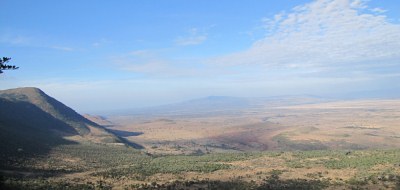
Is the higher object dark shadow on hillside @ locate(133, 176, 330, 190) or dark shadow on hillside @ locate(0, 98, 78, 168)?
dark shadow on hillside @ locate(0, 98, 78, 168)

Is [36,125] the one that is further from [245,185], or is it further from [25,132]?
[245,185]

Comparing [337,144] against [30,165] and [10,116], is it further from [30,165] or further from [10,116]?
[10,116]

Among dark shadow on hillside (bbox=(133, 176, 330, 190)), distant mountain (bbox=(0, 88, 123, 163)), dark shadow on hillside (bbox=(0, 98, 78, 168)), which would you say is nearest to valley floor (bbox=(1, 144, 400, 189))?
dark shadow on hillside (bbox=(133, 176, 330, 190))

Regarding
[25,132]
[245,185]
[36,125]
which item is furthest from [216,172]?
[36,125]

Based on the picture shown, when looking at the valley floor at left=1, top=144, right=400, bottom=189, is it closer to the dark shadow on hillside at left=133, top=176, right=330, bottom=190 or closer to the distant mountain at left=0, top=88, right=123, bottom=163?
the dark shadow on hillside at left=133, top=176, right=330, bottom=190

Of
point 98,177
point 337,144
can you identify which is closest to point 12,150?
point 98,177

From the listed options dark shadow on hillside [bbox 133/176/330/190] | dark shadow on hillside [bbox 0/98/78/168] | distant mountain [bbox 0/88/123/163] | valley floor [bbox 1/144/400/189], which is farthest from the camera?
distant mountain [bbox 0/88/123/163]

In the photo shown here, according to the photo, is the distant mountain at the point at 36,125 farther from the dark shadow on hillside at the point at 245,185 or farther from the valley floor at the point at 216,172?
the dark shadow on hillside at the point at 245,185

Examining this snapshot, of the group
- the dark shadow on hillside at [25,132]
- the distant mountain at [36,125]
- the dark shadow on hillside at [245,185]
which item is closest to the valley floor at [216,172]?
the dark shadow on hillside at [245,185]
